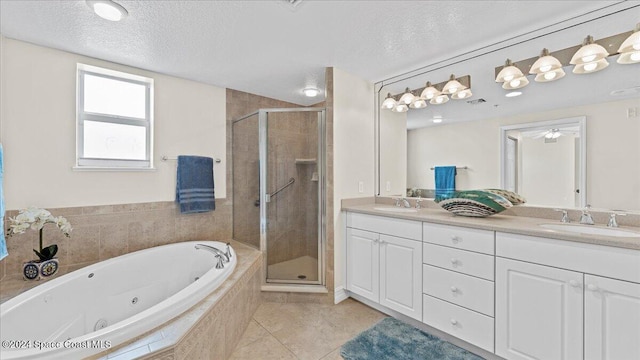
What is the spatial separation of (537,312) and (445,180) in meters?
1.14

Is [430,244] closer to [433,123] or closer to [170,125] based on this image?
[433,123]

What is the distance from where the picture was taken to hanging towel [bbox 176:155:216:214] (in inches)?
104

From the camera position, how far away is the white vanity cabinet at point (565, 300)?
3.87ft

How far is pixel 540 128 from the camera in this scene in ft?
5.97

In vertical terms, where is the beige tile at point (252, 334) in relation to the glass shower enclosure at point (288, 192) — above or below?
below

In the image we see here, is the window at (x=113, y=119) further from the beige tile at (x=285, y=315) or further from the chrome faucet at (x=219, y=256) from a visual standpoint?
the beige tile at (x=285, y=315)

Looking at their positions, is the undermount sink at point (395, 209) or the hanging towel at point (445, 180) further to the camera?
the undermount sink at point (395, 209)

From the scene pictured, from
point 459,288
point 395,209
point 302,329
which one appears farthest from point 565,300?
point 302,329

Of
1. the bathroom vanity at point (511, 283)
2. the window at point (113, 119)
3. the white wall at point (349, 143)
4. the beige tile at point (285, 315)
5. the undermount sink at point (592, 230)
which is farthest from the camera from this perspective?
the white wall at point (349, 143)

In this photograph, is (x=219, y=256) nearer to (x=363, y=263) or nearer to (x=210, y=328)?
(x=210, y=328)

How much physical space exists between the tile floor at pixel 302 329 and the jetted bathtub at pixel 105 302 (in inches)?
20.8

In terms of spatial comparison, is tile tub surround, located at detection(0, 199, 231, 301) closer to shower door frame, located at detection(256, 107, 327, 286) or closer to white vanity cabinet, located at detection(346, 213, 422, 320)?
shower door frame, located at detection(256, 107, 327, 286)

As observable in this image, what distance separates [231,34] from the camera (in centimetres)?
186

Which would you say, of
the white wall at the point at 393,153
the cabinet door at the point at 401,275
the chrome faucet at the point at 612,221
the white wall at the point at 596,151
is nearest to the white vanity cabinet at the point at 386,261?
the cabinet door at the point at 401,275
